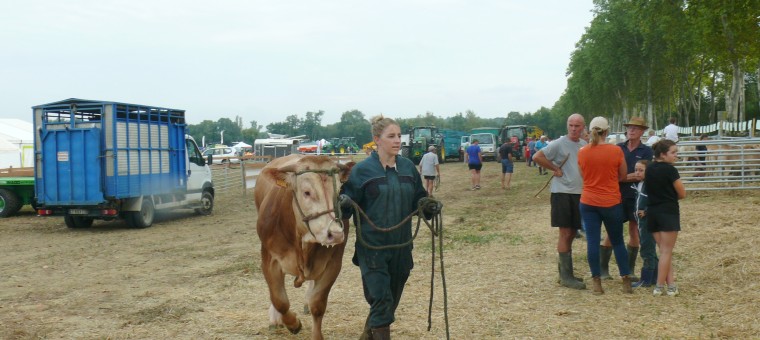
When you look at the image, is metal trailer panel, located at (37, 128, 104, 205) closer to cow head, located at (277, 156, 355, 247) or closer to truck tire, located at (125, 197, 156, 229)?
truck tire, located at (125, 197, 156, 229)

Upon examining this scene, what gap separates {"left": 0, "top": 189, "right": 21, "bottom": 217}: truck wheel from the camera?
1722 cm

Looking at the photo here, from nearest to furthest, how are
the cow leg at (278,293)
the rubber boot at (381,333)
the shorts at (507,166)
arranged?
the rubber boot at (381,333) → the cow leg at (278,293) → the shorts at (507,166)

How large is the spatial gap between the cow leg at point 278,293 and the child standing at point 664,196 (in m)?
3.66

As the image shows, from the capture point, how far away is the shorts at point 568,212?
23.9ft

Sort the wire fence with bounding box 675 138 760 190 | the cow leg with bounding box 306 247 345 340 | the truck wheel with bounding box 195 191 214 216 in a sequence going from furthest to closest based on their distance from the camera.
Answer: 1. the truck wheel with bounding box 195 191 214 216
2. the wire fence with bounding box 675 138 760 190
3. the cow leg with bounding box 306 247 345 340

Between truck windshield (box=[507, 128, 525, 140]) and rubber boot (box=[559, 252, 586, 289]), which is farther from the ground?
truck windshield (box=[507, 128, 525, 140])

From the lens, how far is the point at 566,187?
24.1ft

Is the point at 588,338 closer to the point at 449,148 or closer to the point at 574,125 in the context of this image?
the point at 574,125

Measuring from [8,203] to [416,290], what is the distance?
13756 mm

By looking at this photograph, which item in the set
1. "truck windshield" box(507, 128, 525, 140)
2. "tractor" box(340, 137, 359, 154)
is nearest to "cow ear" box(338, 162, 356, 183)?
"truck windshield" box(507, 128, 525, 140)

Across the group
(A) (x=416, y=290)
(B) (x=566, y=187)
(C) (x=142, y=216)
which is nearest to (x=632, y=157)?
(B) (x=566, y=187)

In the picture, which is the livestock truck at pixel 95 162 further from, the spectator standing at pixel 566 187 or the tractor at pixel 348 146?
the tractor at pixel 348 146

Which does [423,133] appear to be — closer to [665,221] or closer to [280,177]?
[665,221]

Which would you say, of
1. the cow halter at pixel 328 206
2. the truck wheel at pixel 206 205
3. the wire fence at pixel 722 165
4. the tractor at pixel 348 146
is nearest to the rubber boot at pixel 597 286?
the cow halter at pixel 328 206
